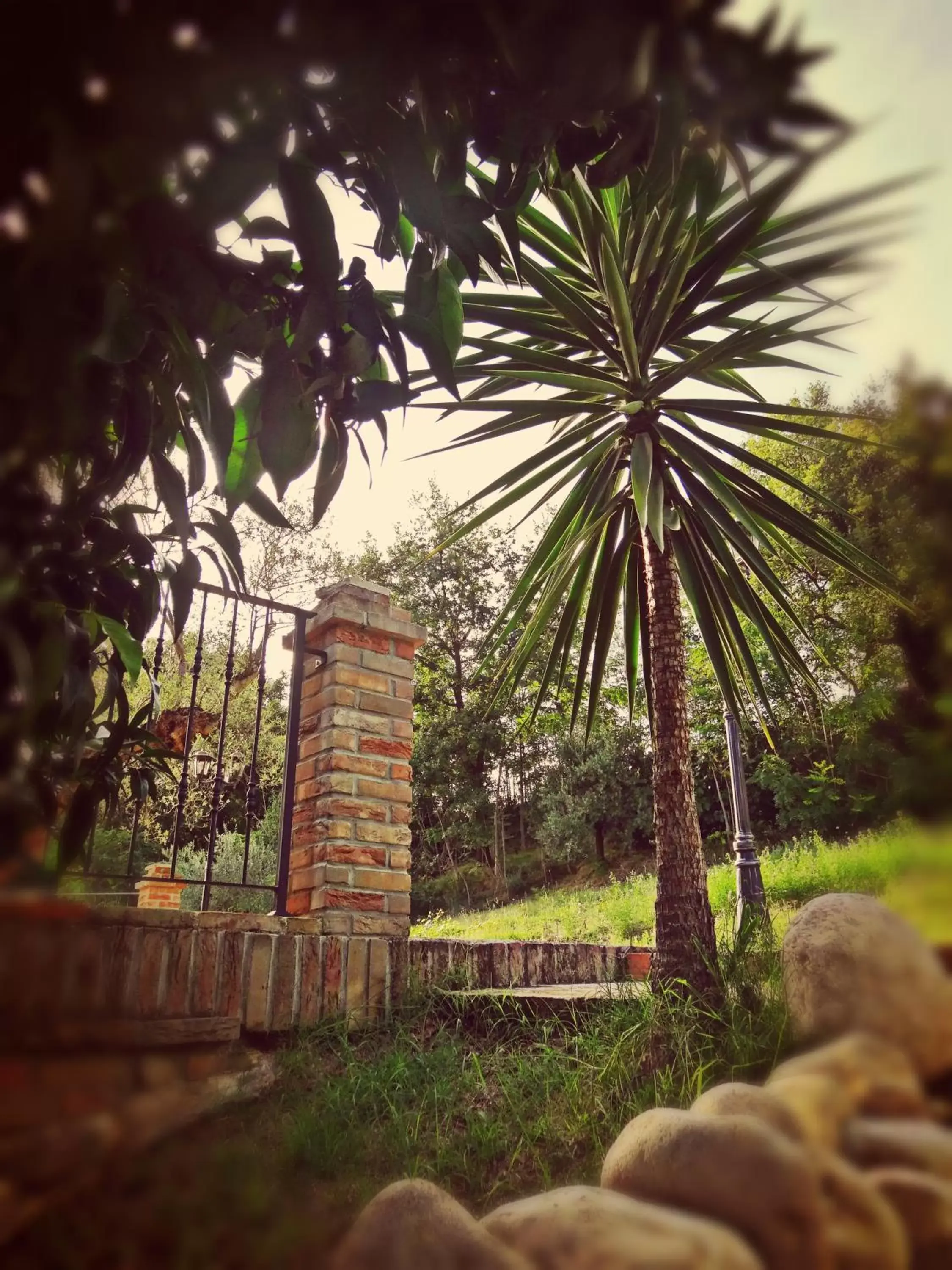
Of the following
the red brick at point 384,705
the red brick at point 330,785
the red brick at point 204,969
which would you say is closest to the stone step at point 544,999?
the red brick at point 330,785

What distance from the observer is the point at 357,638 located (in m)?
3.00

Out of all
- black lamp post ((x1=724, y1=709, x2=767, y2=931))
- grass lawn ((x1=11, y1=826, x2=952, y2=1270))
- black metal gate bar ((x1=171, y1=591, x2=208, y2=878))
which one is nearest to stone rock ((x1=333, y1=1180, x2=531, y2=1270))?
grass lawn ((x1=11, y1=826, x2=952, y2=1270))

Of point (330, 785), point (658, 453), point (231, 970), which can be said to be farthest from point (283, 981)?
point (658, 453)

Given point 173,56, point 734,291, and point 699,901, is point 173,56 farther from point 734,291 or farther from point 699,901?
point 734,291

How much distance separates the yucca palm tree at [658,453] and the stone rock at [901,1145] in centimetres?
196

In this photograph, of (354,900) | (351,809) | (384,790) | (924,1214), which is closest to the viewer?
(924,1214)

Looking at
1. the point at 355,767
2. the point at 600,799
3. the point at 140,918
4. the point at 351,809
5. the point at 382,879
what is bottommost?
the point at 140,918

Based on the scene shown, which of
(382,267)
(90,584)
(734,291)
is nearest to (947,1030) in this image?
(90,584)

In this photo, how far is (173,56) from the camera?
18 cm

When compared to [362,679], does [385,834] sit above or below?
below

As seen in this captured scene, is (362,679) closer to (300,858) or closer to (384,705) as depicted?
(384,705)

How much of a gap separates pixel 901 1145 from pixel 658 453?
252 centimetres

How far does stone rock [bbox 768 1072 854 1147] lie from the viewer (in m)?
0.24

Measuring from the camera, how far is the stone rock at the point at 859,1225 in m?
0.22
